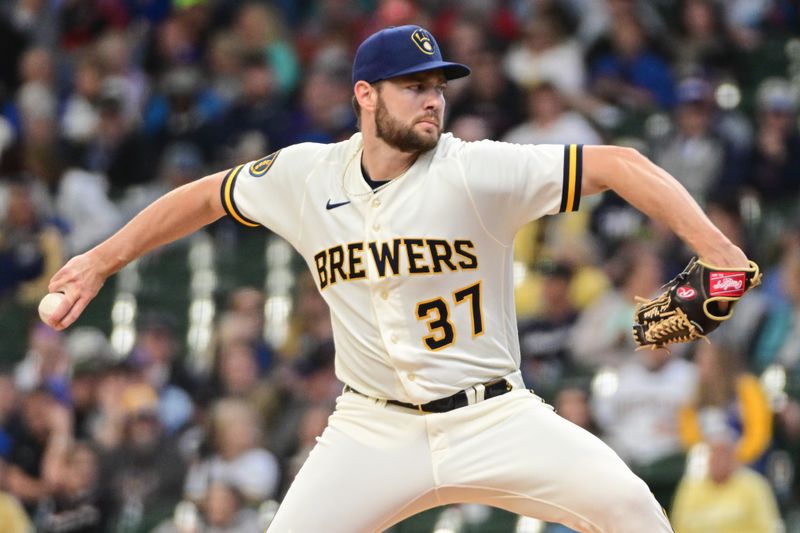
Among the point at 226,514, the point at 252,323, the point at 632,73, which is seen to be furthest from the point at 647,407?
the point at 632,73

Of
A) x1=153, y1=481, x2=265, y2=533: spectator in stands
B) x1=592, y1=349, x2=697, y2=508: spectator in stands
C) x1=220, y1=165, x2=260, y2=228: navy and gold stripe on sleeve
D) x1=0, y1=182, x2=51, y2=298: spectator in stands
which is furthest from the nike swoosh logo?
x1=0, y1=182, x2=51, y2=298: spectator in stands

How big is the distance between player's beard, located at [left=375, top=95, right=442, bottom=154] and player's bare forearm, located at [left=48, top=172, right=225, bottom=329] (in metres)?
0.75

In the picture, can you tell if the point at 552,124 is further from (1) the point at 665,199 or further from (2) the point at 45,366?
(1) the point at 665,199

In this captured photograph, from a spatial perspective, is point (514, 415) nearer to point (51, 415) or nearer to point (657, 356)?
point (657, 356)

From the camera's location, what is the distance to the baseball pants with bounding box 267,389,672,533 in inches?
211

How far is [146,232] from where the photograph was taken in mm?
5965

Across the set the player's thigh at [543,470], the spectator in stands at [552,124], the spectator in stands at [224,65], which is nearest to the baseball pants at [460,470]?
the player's thigh at [543,470]

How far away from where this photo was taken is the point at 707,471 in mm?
8820

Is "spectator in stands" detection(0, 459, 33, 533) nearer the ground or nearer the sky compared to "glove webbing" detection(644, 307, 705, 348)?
nearer the ground

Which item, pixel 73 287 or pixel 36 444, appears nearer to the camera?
pixel 73 287

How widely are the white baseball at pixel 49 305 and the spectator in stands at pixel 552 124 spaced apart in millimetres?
6552

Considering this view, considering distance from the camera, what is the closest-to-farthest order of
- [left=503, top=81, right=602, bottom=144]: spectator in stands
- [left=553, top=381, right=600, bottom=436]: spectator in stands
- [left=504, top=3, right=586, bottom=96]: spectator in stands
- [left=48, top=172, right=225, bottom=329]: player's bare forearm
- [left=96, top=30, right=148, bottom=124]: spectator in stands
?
[left=48, top=172, right=225, bottom=329]: player's bare forearm
[left=553, top=381, right=600, bottom=436]: spectator in stands
[left=503, top=81, right=602, bottom=144]: spectator in stands
[left=504, top=3, right=586, bottom=96]: spectator in stands
[left=96, top=30, right=148, bottom=124]: spectator in stands

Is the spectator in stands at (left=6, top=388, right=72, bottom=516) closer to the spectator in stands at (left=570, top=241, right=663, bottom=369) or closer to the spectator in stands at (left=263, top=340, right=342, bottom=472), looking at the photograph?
the spectator in stands at (left=263, top=340, right=342, bottom=472)

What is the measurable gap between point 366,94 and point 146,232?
104 cm
